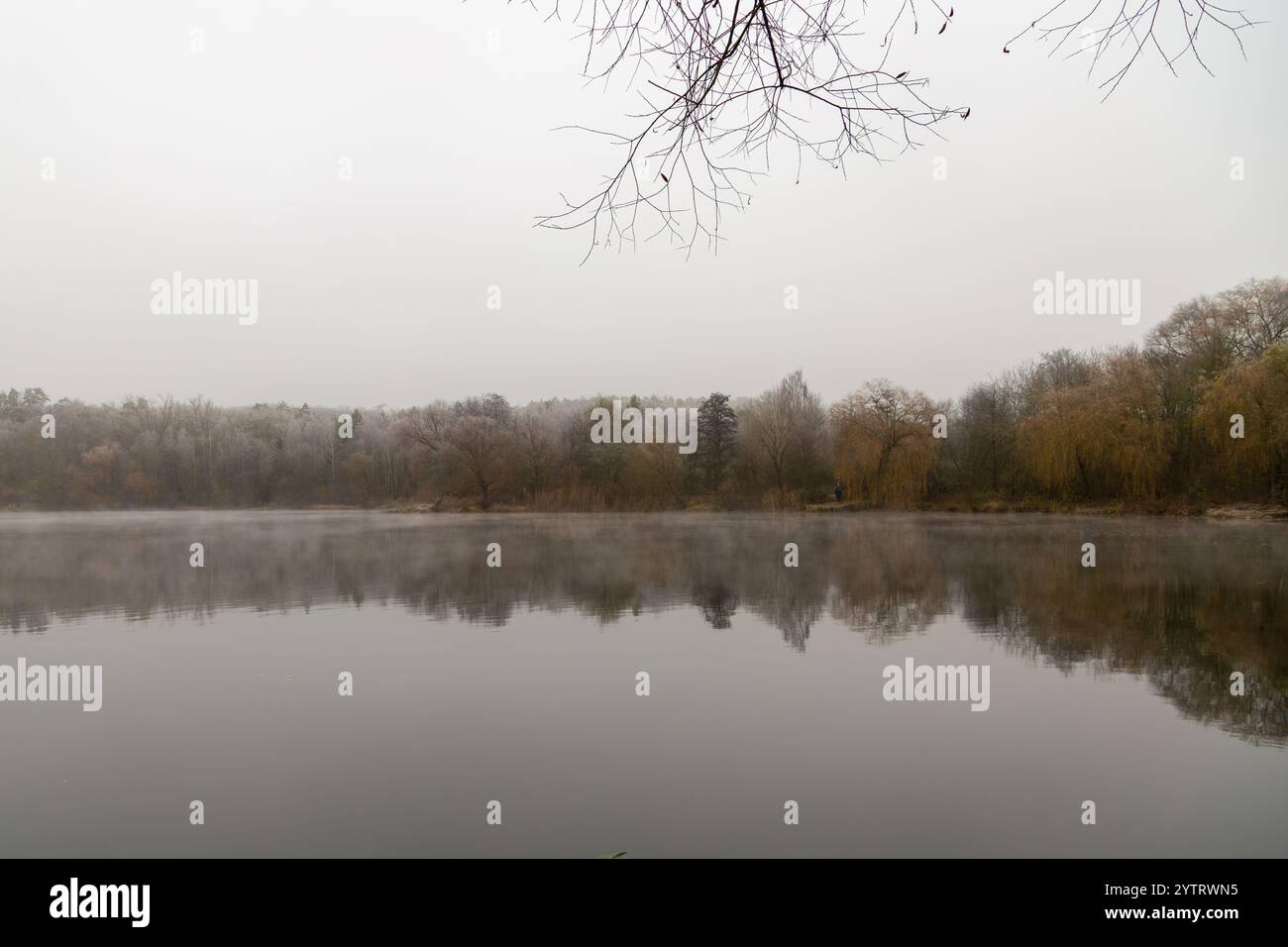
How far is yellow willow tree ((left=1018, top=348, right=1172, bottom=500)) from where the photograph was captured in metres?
28.9

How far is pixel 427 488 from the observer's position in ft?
132

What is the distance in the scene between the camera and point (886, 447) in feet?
111

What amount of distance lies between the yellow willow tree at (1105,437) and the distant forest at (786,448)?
0.24 feet

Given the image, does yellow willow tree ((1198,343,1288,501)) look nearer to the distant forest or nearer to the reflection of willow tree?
the distant forest

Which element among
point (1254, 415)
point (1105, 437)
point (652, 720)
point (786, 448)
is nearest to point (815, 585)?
point (652, 720)

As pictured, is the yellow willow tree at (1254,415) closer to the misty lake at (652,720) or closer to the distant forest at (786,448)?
the distant forest at (786,448)

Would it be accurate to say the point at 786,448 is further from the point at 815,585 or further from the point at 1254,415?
the point at 815,585

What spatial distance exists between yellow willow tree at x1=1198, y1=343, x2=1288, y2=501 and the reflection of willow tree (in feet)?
18.6

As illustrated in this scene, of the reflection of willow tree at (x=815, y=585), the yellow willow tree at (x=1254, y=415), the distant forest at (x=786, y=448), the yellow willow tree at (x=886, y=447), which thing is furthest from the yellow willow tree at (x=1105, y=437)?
the reflection of willow tree at (x=815, y=585)

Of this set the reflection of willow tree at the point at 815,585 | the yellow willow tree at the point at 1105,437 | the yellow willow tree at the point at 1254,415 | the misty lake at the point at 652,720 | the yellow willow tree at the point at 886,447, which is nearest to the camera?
the misty lake at the point at 652,720

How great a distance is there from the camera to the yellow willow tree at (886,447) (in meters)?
33.7
